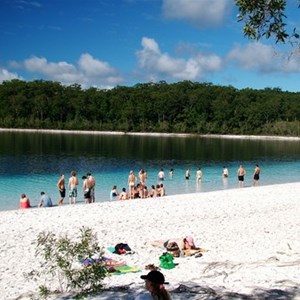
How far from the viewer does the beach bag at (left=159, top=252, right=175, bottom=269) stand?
11027mm

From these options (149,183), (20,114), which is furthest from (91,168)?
(20,114)

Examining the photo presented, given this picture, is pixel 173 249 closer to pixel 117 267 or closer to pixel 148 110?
pixel 117 267

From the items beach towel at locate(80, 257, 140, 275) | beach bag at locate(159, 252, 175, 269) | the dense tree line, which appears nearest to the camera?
beach towel at locate(80, 257, 140, 275)

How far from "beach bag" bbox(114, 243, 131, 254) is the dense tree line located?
115m

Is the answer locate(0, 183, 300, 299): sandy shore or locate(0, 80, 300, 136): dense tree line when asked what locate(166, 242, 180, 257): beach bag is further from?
locate(0, 80, 300, 136): dense tree line

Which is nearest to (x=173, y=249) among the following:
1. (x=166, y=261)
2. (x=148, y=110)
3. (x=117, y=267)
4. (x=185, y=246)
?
(x=185, y=246)

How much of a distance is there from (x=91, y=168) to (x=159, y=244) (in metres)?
28.7

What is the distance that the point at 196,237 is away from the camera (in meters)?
14.0

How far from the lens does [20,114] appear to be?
435 ft

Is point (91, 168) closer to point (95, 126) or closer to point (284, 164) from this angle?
point (284, 164)

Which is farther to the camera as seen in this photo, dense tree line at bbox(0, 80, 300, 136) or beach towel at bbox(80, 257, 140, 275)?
dense tree line at bbox(0, 80, 300, 136)

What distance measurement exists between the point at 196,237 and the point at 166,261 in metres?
3.03

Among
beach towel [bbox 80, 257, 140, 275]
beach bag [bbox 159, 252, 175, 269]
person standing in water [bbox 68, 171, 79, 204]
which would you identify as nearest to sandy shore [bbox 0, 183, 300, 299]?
beach bag [bbox 159, 252, 175, 269]

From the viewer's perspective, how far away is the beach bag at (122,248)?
12.1 metres
